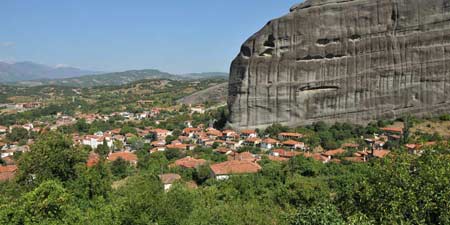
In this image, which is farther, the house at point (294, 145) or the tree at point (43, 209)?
the house at point (294, 145)

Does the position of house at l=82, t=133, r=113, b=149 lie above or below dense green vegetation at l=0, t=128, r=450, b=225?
below

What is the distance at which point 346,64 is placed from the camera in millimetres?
41094

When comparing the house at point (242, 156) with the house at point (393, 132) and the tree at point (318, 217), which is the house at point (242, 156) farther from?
the tree at point (318, 217)

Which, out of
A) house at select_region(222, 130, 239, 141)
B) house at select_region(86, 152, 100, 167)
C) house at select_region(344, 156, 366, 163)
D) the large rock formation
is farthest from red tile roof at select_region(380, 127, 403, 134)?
house at select_region(86, 152, 100, 167)

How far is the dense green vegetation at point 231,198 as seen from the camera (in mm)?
9303

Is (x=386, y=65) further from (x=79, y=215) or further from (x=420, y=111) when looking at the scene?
(x=79, y=215)

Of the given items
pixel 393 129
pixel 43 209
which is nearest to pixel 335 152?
pixel 393 129

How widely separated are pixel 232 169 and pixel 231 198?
10.1 metres

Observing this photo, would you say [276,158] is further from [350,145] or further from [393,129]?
[393,129]

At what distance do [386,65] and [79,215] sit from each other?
3662cm

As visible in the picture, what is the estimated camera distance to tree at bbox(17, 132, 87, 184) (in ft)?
58.6

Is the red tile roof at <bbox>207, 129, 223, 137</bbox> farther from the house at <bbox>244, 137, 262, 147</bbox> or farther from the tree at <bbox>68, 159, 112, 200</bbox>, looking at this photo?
the tree at <bbox>68, 159, 112, 200</bbox>

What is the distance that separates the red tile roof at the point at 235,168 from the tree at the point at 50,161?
1108 cm

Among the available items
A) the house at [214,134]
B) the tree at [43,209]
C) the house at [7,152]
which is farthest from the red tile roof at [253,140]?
the tree at [43,209]
